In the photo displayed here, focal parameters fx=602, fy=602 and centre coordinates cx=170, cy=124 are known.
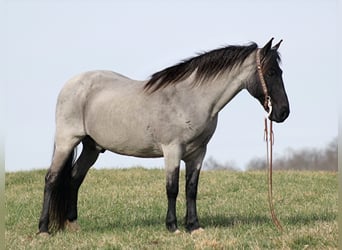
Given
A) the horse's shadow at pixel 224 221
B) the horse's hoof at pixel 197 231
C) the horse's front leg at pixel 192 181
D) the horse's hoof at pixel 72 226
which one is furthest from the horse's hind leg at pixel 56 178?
the horse's hoof at pixel 197 231

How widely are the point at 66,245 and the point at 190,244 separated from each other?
151 centimetres

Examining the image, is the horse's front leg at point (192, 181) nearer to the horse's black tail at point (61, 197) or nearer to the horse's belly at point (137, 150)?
the horse's belly at point (137, 150)

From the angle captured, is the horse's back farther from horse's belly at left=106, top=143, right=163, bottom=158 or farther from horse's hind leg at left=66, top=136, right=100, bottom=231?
horse's belly at left=106, top=143, right=163, bottom=158

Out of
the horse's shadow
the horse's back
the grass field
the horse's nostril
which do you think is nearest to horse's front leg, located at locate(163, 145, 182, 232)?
the grass field

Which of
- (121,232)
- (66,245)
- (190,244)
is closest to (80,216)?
(121,232)

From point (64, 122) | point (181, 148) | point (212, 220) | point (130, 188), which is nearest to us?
point (181, 148)

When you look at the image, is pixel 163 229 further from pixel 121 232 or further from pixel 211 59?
pixel 211 59

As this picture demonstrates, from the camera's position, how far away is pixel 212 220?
8930 millimetres

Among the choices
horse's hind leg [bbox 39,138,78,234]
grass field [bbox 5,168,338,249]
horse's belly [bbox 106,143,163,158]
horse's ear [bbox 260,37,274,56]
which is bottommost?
grass field [bbox 5,168,338,249]

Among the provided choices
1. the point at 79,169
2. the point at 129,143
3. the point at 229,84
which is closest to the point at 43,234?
the point at 79,169

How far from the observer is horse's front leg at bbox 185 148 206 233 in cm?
792

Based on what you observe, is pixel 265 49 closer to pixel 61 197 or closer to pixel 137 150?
pixel 137 150

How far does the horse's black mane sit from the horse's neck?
0.08m

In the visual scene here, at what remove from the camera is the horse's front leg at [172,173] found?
299 inches
